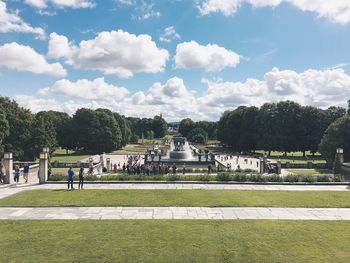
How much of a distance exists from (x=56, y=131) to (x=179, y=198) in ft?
217

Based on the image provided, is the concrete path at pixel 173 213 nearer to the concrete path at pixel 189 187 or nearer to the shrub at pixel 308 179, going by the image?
the concrete path at pixel 189 187

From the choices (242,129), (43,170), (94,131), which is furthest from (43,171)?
(242,129)

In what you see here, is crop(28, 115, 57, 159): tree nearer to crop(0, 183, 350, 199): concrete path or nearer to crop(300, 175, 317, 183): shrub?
crop(0, 183, 350, 199): concrete path

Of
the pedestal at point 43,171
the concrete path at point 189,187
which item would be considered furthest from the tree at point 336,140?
the pedestal at point 43,171

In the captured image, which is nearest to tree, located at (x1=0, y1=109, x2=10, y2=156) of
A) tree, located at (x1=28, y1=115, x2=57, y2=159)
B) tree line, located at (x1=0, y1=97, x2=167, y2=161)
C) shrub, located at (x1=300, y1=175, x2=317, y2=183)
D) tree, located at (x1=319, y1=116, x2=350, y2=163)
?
tree line, located at (x1=0, y1=97, x2=167, y2=161)

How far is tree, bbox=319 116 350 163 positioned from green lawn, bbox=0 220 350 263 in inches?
1365

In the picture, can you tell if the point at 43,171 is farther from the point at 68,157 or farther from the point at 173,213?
the point at 68,157

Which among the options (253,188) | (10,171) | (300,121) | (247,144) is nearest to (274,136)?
(300,121)

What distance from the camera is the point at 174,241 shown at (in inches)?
463

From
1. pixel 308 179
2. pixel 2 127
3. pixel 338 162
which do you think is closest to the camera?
pixel 308 179

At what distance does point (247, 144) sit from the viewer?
86.2 m

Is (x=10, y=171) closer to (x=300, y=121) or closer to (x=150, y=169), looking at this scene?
(x=150, y=169)

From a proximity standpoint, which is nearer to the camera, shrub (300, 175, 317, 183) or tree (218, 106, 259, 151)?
shrub (300, 175, 317, 183)

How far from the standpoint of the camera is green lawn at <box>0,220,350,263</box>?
10477mm
